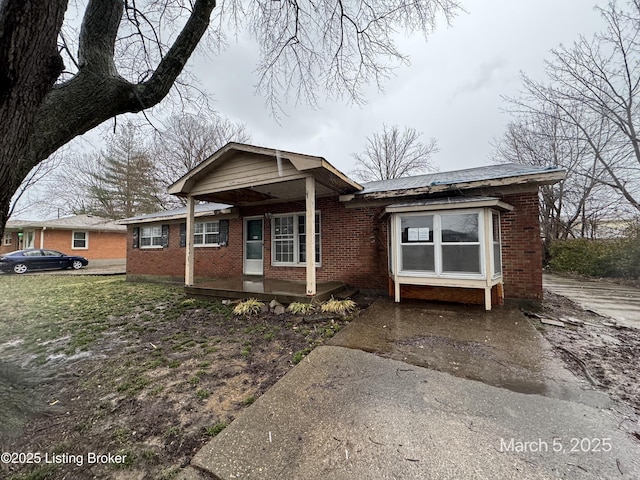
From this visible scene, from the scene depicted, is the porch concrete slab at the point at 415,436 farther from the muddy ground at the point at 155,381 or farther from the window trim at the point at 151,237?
the window trim at the point at 151,237

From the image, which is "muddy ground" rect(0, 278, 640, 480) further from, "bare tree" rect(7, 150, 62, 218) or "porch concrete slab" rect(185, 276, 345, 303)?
"bare tree" rect(7, 150, 62, 218)

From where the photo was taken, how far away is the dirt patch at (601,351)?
2590 mm

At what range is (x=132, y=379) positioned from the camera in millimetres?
2982

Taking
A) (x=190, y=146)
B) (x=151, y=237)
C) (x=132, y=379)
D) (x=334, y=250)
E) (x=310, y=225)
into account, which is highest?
(x=190, y=146)

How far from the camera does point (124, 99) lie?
2.98 metres

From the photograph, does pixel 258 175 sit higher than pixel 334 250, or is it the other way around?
pixel 258 175

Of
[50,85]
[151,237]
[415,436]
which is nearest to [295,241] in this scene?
[50,85]

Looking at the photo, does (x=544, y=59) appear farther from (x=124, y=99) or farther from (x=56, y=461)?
(x=56, y=461)

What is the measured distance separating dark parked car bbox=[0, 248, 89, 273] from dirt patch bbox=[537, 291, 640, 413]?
23.5 meters

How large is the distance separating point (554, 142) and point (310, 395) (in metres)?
19.7

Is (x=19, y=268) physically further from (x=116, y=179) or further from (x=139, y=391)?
(x=139, y=391)

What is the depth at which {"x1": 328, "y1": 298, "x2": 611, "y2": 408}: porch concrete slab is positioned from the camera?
261 cm

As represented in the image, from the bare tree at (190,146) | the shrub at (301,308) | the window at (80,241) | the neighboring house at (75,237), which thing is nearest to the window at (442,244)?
the shrub at (301,308)

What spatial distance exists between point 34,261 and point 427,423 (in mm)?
22276
